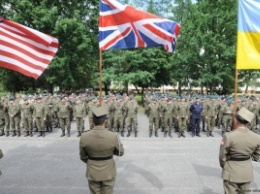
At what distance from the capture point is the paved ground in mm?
7629

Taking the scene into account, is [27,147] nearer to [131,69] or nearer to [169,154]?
[169,154]

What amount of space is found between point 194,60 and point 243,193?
2776 cm

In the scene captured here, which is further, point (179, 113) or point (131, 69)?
point (131, 69)

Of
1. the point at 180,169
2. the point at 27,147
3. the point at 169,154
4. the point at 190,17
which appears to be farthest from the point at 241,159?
the point at 190,17

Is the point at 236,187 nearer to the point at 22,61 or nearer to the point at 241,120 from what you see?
the point at 241,120

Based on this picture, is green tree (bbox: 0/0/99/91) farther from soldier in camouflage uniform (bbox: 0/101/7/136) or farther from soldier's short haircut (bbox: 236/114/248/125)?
soldier's short haircut (bbox: 236/114/248/125)

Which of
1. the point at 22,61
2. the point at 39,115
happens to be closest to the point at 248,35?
the point at 22,61

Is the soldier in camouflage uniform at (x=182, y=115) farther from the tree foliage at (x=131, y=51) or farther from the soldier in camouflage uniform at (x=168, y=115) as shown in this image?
the tree foliage at (x=131, y=51)

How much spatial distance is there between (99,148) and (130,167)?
4446 millimetres

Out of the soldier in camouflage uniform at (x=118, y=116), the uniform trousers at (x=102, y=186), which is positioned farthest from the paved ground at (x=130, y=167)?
the uniform trousers at (x=102, y=186)

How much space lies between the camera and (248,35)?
24.8 feet

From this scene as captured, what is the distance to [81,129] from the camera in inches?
583

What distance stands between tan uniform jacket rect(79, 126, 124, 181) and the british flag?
327 centimetres

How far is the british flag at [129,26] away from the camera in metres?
8.03
